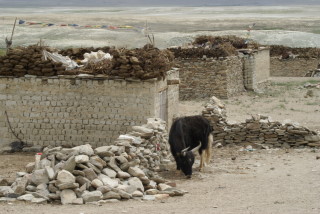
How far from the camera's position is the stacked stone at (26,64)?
1742 cm

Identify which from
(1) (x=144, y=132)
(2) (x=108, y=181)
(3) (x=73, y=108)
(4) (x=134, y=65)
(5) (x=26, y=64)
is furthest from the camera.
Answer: (5) (x=26, y=64)

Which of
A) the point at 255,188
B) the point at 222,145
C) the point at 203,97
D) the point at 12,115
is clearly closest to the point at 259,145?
the point at 222,145

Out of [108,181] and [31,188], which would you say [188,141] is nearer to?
[108,181]

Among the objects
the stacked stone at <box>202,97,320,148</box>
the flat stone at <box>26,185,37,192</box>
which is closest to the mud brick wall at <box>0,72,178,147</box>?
the stacked stone at <box>202,97,320,148</box>

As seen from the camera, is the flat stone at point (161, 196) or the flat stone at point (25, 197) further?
the flat stone at point (161, 196)

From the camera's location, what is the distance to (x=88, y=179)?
36.4ft

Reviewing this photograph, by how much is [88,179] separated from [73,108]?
6.47 metres

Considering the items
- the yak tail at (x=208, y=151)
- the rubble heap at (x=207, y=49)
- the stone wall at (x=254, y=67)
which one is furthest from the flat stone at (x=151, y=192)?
the stone wall at (x=254, y=67)

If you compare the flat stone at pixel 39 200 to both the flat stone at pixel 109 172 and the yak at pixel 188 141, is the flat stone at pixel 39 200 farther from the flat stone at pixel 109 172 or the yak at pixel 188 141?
the yak at pixel 188 141

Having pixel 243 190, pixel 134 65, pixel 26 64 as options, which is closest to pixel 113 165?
pixel 243 190

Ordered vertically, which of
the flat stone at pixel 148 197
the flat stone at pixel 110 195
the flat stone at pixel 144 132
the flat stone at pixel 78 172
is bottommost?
the flat stone at pixel 148 197

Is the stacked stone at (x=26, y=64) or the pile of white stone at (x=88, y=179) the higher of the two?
the stacked stone at (x=26, y=64)

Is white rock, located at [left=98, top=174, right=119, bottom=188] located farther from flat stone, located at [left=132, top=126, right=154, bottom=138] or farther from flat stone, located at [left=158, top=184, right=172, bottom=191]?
flat stone, located at [left=132, top=126, right=154, bottom=138]

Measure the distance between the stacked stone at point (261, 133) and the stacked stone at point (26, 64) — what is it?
4.24 m
